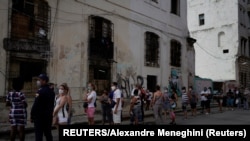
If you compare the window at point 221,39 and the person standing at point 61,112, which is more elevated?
the window at point 221,39

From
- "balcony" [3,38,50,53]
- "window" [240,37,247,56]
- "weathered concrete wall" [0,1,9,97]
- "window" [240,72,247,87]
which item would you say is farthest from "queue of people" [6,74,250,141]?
"window" [240,37,247,56]

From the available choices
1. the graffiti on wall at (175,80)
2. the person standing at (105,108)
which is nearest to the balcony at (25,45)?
the person standing at (105,108)

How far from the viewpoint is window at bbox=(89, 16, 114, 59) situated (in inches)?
628

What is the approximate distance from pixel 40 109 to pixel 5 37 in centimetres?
612

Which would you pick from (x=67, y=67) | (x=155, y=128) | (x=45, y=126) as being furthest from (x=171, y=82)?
(x=155, y=128)

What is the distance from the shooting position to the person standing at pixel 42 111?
22.6 ft

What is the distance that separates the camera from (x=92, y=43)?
1592cm

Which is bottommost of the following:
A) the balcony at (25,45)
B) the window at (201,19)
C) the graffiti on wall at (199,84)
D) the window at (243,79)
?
the graffiti on wall at (199,84)

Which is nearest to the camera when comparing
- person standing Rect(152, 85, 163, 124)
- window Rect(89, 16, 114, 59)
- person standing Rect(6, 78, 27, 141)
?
person standing Rect(6, 78, 27, 141)

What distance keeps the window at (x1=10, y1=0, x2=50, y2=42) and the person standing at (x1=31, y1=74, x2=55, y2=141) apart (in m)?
6.08

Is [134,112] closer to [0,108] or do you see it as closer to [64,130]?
[0,108]

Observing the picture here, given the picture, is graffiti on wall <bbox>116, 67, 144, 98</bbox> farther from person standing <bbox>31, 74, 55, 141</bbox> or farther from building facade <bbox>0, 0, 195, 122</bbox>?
person standing <bbox>31, 74, 55, 141</bbox>

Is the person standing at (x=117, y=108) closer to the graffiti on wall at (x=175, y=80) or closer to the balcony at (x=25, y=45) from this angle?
the balcony at (x=25, y=45)

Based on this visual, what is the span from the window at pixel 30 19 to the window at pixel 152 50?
7835 millimetres
